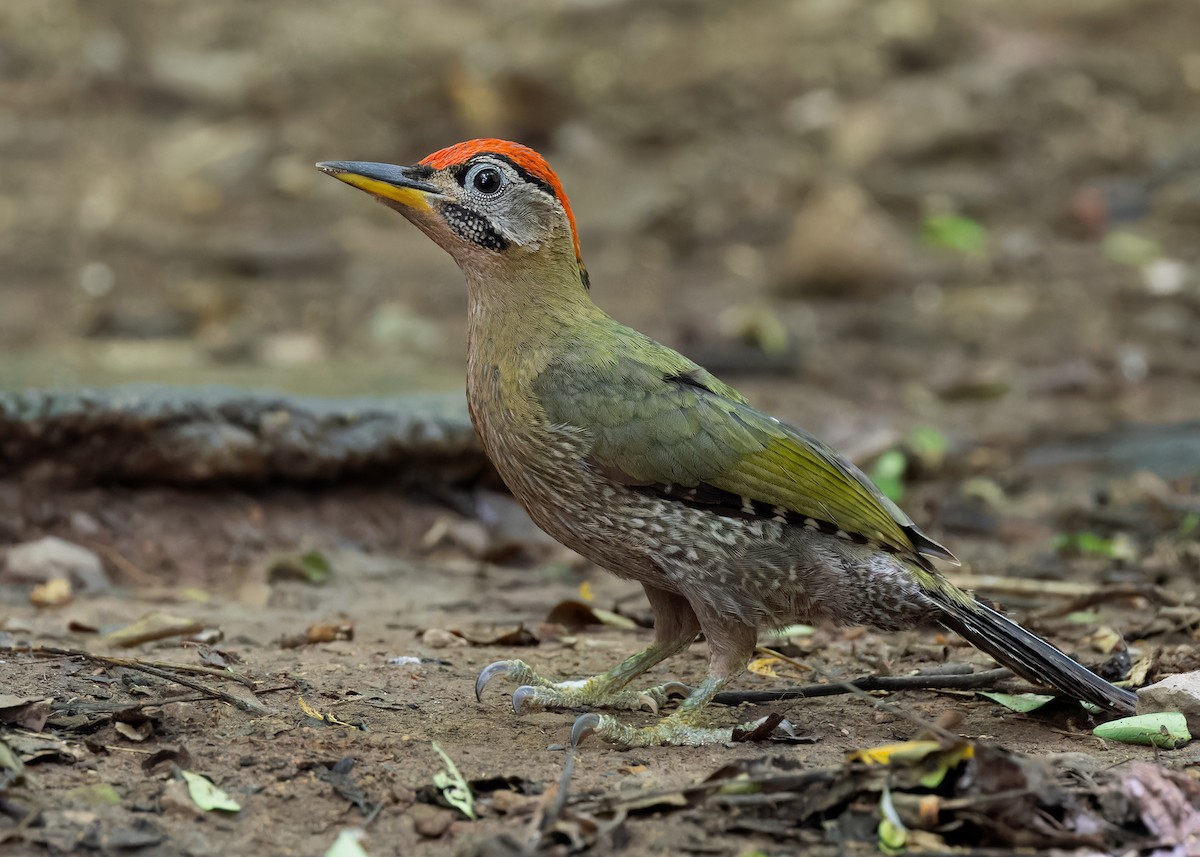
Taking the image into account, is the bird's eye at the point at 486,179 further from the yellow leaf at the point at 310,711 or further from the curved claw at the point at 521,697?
the yellow leaf at the point at 310,711

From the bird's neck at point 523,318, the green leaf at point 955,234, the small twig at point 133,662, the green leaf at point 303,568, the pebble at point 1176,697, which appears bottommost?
the green leaf at point 303,568

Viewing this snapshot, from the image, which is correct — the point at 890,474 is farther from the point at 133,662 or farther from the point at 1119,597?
the point at 133,662

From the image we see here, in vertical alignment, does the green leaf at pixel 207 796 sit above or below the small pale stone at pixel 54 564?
A: above

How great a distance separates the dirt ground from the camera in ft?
11.8

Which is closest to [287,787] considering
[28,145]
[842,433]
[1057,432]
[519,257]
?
[519,257]

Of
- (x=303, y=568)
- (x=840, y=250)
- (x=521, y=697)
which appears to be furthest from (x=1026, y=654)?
(x=840, y=250)

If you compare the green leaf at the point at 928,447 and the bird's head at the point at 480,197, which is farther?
the green leaf at the point at 928,447

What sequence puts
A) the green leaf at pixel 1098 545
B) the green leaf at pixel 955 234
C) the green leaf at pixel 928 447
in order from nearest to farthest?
the green leaf at pixel 1098 545 → the green leaf at pixel 928 447 → the green leaf at pixel 955 234

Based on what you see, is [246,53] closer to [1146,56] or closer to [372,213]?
[372,213]

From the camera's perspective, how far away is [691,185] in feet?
37.5

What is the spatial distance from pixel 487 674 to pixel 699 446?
0.93 metres

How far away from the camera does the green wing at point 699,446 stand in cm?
405

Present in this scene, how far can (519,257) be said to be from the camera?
4398 mm

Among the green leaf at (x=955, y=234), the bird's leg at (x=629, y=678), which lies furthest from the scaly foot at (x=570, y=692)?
the green leaf at (x=955, y=234)
